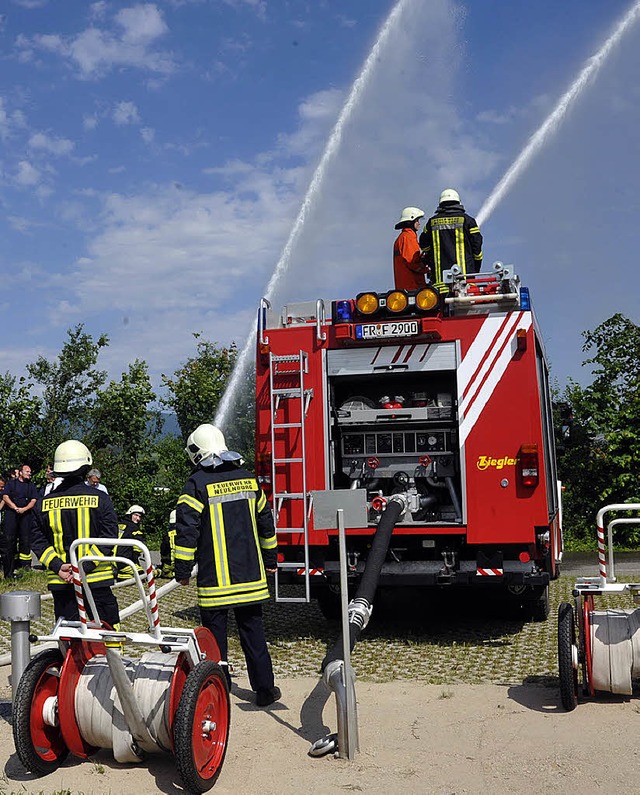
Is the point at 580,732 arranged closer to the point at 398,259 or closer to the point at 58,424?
the point at 398,259

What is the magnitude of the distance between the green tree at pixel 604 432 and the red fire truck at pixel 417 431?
808cm

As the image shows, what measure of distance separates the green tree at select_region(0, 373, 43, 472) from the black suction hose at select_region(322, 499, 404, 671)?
10.5m

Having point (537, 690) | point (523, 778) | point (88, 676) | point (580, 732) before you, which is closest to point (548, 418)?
point (537, 690)

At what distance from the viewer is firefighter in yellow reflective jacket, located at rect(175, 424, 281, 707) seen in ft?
18.7

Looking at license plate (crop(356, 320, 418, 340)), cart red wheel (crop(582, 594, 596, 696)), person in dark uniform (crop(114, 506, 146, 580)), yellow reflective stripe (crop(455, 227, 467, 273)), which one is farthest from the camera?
person in dark uniform (crop(114, 506, 146, 580))

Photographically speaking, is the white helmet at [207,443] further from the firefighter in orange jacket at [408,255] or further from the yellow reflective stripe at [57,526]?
the firefighter in orange jacket at [408,255]

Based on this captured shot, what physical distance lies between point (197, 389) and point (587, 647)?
1460 cm

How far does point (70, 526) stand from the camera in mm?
5684

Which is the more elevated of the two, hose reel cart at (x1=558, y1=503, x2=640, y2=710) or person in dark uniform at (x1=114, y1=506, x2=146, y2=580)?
person in dark uniform at (x1=114, y1=506, x2=146, y2=580)

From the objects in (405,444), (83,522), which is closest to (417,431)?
(405,444)

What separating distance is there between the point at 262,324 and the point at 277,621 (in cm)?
304

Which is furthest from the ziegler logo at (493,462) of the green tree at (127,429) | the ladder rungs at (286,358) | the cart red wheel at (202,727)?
the green tree at (127,429)

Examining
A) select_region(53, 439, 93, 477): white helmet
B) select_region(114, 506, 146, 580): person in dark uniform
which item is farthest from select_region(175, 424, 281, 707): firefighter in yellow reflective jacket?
select_region(114, 506, 146, 580): person in dark uniform

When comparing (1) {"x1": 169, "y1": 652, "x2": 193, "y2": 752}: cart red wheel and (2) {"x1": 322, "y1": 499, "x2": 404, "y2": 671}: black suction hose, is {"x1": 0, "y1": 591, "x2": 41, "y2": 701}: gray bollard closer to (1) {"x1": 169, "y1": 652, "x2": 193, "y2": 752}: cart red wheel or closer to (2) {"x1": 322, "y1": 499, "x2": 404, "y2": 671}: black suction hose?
(1) {"x1": 169, "y1": 652, "x2": 193, "y2": 752}: cart red wheel
